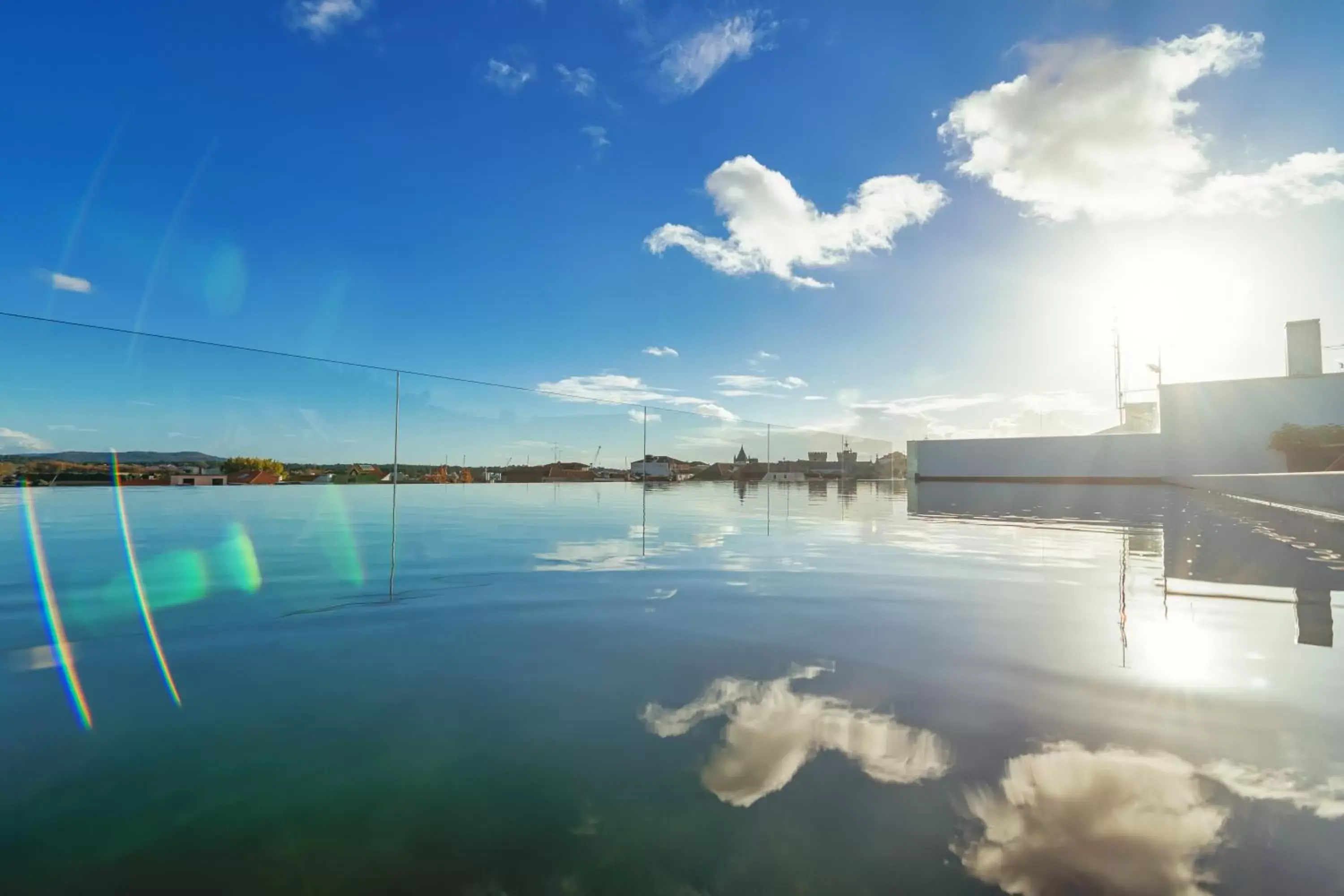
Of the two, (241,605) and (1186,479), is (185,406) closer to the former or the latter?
(241,605)

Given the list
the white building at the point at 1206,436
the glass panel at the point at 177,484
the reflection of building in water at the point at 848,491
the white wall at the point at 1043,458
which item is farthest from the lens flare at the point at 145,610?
the white wall at the point at 1043,458

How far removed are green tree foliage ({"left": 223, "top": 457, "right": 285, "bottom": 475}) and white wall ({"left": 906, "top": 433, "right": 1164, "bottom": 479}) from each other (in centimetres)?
3361

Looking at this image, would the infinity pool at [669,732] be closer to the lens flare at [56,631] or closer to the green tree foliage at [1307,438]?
the lens flare at [56,631]

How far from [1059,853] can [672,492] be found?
16644 mm

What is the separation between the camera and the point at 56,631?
2.97 m

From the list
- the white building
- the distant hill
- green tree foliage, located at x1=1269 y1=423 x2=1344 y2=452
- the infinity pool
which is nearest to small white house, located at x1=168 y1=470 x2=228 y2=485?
the distant hill

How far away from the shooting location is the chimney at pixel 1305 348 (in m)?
26.1

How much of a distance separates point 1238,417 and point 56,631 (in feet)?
117

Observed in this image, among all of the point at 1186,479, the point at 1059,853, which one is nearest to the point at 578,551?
the point at 1059,853

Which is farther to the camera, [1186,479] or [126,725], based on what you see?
[1186,479]

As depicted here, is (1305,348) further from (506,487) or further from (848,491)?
(506,487)

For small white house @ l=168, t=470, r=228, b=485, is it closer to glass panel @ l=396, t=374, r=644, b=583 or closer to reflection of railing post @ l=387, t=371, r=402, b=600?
reflection of railing post @ l=387, t=371, r=402, b=600

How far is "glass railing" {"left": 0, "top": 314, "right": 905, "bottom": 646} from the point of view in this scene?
167 inches

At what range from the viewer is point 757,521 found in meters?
8.91
